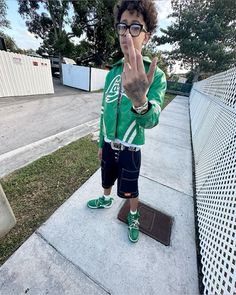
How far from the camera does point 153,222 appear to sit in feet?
5.67

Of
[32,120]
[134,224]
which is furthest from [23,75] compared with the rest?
[134,224]

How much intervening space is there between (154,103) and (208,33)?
734 inches

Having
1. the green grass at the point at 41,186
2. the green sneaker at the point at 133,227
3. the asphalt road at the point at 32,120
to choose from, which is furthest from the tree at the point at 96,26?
the green sneaker at the point at 133,227

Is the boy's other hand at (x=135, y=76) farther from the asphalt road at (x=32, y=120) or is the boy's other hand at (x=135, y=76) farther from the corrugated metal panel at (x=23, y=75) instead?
the corrugated metal panel at (x=23, y=75)

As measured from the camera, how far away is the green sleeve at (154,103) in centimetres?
81

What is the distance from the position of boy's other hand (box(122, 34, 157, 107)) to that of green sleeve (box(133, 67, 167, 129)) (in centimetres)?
10

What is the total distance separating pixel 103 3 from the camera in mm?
11320

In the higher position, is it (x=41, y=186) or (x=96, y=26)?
(x=96, y=26)

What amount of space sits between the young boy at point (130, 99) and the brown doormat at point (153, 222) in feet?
0.54

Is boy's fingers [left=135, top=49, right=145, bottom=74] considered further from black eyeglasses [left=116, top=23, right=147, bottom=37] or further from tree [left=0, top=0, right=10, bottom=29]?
tree [left=0, top=0, right=10, bottom=29]

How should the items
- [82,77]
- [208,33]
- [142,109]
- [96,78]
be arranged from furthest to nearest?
[208,33] → [96,78] → [82,77] → [142,109]

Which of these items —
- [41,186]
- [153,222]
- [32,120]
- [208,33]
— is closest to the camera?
[153,222]

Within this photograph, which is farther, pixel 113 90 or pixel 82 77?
pixel 82 77

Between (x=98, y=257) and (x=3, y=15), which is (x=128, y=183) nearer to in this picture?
(x=98, y=257)
